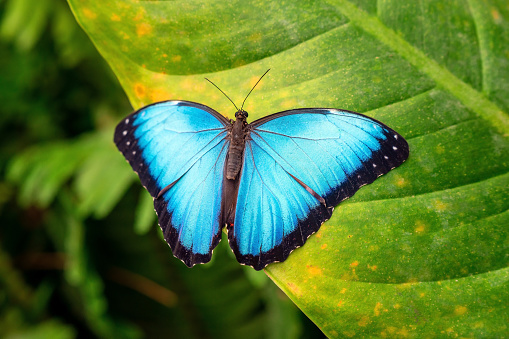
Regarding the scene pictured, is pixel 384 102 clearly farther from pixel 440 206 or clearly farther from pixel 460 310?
pixel 460 310

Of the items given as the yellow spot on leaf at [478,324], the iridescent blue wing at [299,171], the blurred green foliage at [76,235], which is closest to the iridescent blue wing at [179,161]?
the iridescent blue wing at [299,171]

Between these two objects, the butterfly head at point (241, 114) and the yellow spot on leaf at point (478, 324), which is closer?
the yellow spot on leaf at point (478, 324)

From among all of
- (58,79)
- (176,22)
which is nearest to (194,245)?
(176,22)

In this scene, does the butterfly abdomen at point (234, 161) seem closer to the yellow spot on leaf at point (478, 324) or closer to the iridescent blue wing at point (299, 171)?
the iridescent blue wing at point (299, 171)

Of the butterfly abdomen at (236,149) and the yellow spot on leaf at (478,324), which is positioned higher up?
the butterfly abdomen at (236,149)

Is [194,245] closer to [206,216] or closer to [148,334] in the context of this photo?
[206,216]

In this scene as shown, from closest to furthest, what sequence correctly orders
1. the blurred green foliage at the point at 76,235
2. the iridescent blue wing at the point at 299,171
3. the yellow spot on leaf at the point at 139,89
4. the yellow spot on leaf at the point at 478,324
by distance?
the yellow spot on leaf at the point at 478,324
the iridescent blue wing at the point at 299,171
the yellow spot on leaf at the point at 139,89
the blurred green foliage at the point at 76,235

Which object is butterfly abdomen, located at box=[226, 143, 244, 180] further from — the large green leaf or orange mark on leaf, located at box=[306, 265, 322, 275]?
orange mark on leaf, located at box=[306, 265, 322, 275]
